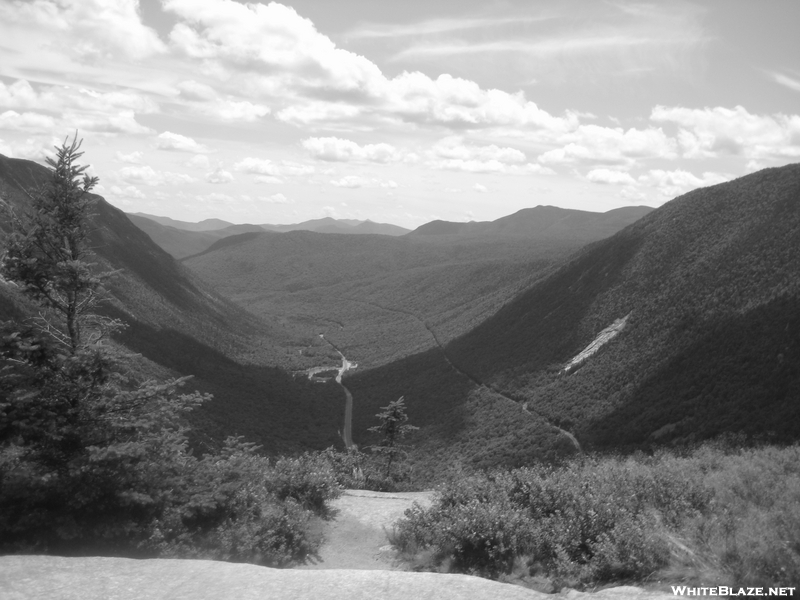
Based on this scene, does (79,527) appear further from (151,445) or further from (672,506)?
(672,506)

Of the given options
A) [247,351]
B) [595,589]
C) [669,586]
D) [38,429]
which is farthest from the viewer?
[247,351]

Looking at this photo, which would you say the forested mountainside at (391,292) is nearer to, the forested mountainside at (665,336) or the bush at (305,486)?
the forested mountainside at (665,336)

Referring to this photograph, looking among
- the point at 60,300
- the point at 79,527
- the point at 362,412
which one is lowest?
the point at 362,412

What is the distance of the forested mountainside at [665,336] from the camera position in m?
31.7

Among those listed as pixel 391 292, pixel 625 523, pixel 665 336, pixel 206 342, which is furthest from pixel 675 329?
pixel 391 292

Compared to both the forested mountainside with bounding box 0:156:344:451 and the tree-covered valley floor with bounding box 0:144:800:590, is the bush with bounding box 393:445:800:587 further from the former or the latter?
the forested mountainside with bounding box 0:156:344:451

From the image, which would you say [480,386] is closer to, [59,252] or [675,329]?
[675,329]

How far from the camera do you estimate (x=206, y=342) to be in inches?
2940

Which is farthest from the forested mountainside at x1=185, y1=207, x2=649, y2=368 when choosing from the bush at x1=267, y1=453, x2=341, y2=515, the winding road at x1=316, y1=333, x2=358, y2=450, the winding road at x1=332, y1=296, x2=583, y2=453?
the bush at x1=267, y1=453, x2=341, y2=515

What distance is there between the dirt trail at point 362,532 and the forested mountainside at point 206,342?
3174cm

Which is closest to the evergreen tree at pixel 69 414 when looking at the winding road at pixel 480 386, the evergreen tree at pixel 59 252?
the evergreen tree at pixel 59 252

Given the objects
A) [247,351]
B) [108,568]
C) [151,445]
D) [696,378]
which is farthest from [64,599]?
[247,351]

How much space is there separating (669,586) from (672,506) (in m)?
2.40

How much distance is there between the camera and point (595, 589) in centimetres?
714
